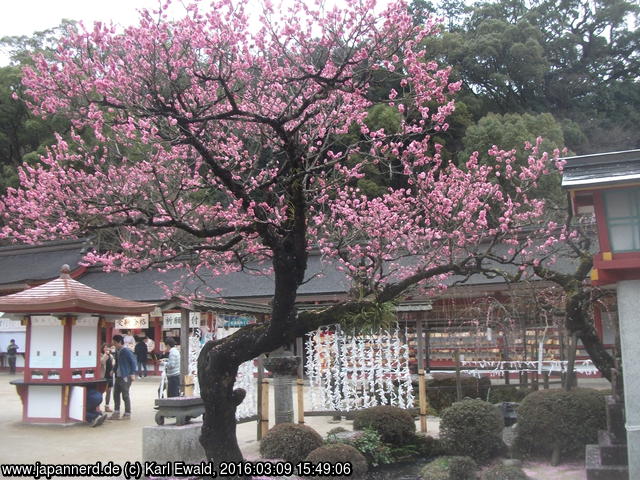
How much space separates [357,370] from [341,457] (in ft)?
10.4

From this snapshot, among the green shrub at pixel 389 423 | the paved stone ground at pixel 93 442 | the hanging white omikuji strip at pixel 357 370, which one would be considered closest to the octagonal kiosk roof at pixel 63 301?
the paved stone ground at pixel 93 442

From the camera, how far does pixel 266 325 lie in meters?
6.52

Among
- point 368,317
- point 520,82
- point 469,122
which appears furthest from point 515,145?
point 368,317

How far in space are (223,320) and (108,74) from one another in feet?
15.3

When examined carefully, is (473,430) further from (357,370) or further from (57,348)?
(57,348)

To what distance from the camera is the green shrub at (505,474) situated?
23.3ft

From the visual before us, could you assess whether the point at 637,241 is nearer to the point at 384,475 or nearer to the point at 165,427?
the point at 384,475

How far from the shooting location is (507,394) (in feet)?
43.3

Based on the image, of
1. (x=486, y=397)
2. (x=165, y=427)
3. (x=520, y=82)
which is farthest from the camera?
(x=520, y=82)

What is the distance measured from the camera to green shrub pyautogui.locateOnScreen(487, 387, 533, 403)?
13086 mm

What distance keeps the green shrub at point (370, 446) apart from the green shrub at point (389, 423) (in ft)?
0.88

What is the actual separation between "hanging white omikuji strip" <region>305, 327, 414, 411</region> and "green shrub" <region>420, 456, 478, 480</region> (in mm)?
2451

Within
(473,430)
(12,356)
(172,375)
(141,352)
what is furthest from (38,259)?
(473,430)

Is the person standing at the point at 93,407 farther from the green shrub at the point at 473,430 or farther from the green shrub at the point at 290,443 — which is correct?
the green shrub at the point at 473,430
